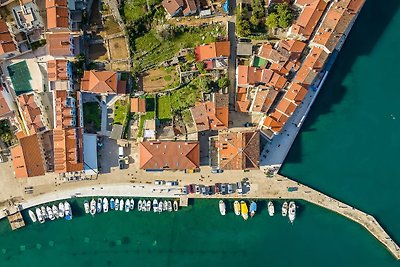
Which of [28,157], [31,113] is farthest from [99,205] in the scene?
[31,113]

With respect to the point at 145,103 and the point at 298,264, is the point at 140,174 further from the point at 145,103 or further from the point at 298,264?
the point at 298,264

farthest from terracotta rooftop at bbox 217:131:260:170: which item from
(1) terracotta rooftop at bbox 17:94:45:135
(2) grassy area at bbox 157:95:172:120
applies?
(1) terracotta rooftop at bbox 17:94:45:135

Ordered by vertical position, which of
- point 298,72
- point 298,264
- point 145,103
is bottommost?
point 298,264

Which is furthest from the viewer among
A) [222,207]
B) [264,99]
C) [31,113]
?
[222,207]

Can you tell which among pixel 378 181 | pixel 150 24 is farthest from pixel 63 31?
pixel 378 181

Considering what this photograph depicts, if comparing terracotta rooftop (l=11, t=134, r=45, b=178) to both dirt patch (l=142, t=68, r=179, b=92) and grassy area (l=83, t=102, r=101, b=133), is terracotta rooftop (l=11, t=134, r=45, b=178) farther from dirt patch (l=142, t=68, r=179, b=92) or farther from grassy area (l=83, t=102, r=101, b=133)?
dirt patch (l=142, t=68, r=179, b=92)

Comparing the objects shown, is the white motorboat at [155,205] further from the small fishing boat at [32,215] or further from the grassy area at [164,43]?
the grassy area at [164,43]

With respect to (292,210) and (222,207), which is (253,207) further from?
(292,210)
